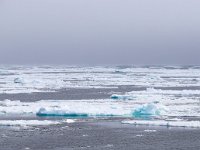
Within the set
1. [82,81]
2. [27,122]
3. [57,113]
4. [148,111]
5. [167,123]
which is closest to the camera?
[167,123]

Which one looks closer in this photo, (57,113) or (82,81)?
(57,113)

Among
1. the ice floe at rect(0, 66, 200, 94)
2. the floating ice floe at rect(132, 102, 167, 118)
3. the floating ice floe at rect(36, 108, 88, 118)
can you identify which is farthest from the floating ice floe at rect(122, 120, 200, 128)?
the ice floe at rect(0, 66, 200, 94)

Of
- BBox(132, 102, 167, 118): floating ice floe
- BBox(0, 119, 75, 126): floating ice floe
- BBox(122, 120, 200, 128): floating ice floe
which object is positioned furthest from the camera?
BBox(132, 102, 167, 118): floating ice floe

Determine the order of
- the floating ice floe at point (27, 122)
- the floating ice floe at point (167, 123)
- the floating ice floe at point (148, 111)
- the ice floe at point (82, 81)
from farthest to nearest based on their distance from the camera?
the ice floe at point (82, 81), the floating ice floe at point (148, 111), the floating ice floe at point (27, 122), the floating ice floe at point (167, 123)

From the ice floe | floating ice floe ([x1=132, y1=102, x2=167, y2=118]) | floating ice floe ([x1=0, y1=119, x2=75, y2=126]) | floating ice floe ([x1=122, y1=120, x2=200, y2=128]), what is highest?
the ice floe

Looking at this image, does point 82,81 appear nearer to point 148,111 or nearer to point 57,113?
point 57,113

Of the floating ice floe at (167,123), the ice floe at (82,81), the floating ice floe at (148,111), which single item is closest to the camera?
the floating ice floe at (167,123)

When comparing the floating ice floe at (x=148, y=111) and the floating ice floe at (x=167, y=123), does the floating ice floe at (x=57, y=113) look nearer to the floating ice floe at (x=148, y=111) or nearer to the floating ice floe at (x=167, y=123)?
the floating ice floe at (x=148, y=111)

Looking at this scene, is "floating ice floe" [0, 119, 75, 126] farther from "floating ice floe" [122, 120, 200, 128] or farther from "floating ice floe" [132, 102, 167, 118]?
"floating ice floe" [132, 102, 167, 118]

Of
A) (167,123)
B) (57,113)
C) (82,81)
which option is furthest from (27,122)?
(82,81)

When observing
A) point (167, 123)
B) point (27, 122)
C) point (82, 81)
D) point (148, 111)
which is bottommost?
point (167, 123)

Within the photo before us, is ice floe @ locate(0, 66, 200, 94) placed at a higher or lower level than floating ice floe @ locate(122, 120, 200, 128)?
higher

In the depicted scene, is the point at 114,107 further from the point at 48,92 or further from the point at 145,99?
the point at 48,92

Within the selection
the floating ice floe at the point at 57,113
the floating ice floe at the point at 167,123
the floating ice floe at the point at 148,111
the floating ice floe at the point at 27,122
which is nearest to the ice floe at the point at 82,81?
the floating ice floe at the point at 148,111
